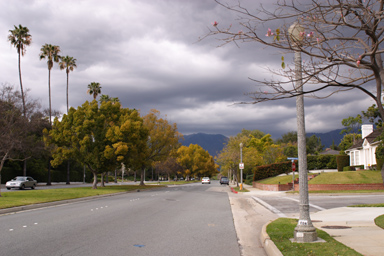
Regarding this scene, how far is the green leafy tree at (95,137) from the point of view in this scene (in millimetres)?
36031

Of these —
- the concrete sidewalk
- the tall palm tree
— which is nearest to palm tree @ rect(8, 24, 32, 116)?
the tall palm tree

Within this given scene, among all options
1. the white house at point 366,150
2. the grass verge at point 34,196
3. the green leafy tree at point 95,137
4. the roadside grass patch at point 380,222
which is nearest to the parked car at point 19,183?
the green leafy tree at point 95,137

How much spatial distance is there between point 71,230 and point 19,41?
44.4m

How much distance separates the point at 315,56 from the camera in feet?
22.6

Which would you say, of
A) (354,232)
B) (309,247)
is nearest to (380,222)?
(354,232)

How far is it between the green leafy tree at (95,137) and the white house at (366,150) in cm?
2635

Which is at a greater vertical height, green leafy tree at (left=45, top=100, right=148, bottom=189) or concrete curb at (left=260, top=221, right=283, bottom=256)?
green leafy tree at (left=45, top=100, right=148, bottom=189)

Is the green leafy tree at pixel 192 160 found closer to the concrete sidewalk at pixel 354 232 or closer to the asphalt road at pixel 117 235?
the asphalt road at pixel 117 235

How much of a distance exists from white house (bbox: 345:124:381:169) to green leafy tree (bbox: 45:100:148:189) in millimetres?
26351

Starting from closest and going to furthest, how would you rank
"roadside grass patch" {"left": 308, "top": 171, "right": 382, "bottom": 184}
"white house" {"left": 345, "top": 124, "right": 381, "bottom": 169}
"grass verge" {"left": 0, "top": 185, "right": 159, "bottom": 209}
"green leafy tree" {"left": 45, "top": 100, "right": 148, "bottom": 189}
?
"grass verge" {"left": 0, "top": 185, "right": 159, "bottom": 209} → "roadside grass patch" {"left": 308, "top": 171, "right": 382, "bottom": 184} → "green leafy tree" {"left": 45, "top": 100, "right": 148, "bottom": 189} → "white house" {"left": 345, "top": 124, "right": 381, "bottom": 169}

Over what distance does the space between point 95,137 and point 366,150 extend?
31899mm

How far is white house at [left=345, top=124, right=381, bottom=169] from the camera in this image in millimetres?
40875

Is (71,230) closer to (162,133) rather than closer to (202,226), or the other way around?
(202,226)

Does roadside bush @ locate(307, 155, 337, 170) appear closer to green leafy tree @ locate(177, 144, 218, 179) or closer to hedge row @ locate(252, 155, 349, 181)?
hedge row @ locate(252, 155, 349, 181)
